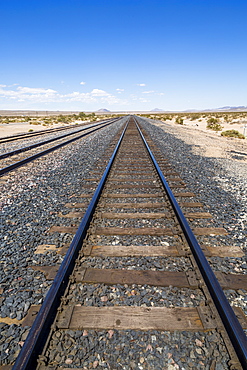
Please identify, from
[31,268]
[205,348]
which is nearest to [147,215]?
[31,268]

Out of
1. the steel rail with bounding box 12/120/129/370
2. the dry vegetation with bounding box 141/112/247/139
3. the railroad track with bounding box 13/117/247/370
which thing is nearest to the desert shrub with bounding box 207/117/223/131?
the dry vegetation with bounding box 141/112/247/139

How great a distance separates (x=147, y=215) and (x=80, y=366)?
282 centimetres

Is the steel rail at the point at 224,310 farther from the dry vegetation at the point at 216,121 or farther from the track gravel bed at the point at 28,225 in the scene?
the dry vegetation at the point at 216,121

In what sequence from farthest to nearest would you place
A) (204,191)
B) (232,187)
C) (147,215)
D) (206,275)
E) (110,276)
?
(232,187) → (204,191) → (147,215) → (110,276) → (206,275)

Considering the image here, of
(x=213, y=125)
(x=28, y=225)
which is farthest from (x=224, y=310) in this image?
(x=213, y=125)

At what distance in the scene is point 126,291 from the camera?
103 inches

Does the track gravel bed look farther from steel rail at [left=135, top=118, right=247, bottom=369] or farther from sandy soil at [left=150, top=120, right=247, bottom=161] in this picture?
sandy soil at [left=150, top=120, right=247, bottom=161]

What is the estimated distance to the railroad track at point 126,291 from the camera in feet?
6.35

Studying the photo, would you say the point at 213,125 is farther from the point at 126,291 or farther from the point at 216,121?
the point at 126,291

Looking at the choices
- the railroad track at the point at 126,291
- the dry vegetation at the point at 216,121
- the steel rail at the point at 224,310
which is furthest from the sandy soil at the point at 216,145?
the steel rail at the point at 224,310

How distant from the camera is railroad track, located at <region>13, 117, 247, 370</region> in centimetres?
193

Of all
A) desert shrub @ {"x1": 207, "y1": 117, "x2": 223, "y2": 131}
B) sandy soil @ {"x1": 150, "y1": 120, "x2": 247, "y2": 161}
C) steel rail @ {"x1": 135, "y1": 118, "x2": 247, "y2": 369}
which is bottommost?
sandy soil @ {"x1": 150, "y1": 120, "x2": 247, "y2": 161}

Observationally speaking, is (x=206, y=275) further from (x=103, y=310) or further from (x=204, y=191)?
(x=204, y=191)

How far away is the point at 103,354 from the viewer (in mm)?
1950
